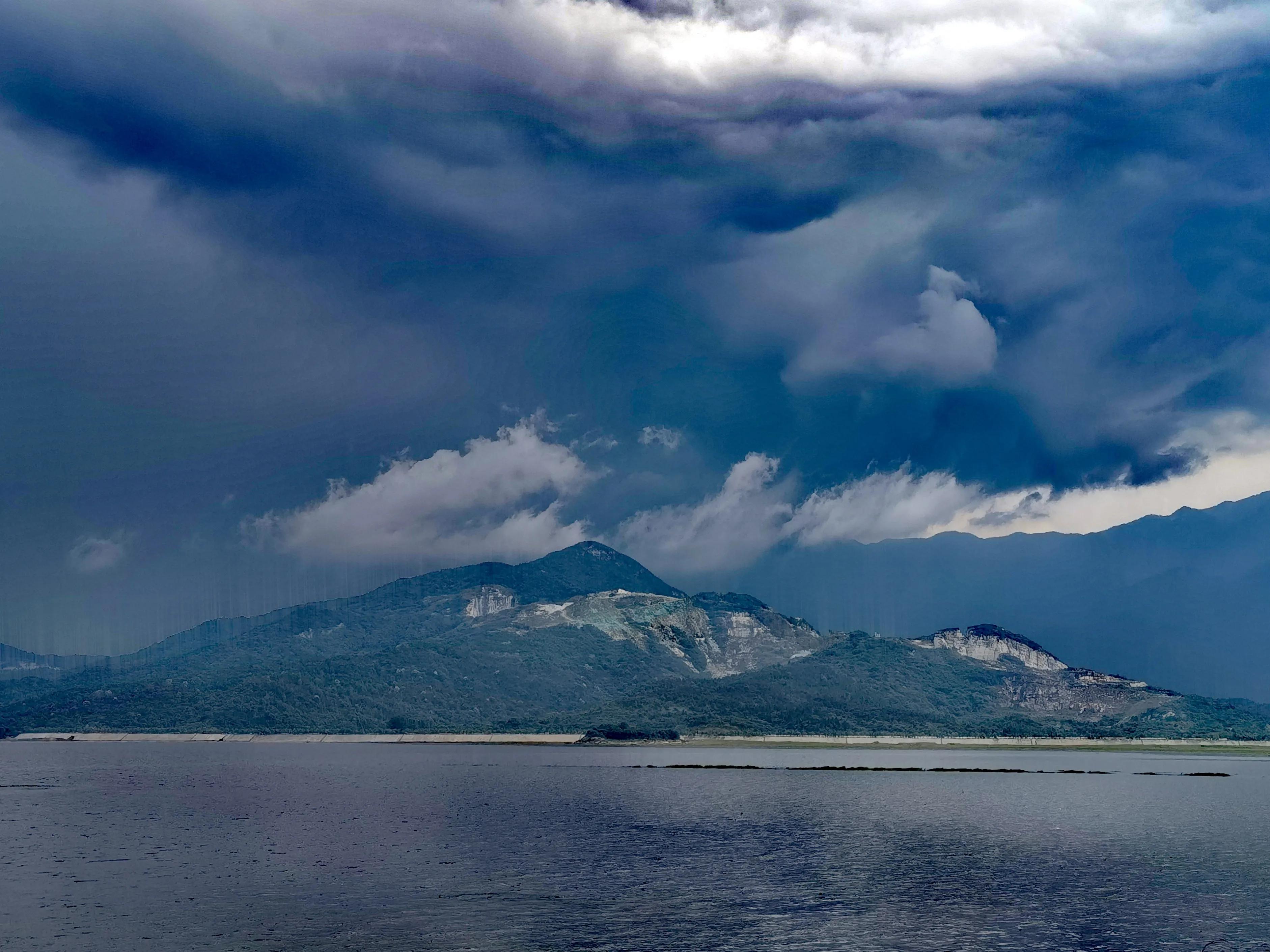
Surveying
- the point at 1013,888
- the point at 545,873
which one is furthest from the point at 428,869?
the point at 1013,888

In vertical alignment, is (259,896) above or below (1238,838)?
above

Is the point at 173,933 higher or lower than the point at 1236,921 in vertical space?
higher

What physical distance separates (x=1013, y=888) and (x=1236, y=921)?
2302 centimetres

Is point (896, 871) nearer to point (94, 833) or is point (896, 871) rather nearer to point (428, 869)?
point (428, 869)

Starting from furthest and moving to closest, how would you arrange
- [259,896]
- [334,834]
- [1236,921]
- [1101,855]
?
[334,834]
[1101,855]
[259,896]
[1236,921]

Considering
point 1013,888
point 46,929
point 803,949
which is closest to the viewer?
point 803,949

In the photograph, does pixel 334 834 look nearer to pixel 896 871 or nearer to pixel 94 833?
pixel 94 833

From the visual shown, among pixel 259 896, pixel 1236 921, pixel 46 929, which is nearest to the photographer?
pixel 46 929

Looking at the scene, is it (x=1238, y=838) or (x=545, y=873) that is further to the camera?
(x=1238, y=838)

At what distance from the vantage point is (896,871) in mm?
129750

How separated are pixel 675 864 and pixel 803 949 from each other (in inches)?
1862

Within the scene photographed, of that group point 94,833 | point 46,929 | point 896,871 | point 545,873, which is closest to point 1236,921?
point 896,871

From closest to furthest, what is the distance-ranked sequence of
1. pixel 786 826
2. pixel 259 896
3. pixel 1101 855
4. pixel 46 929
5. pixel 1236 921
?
pixel 46 929, pixel 1236 921, pixel 259 896, pixel 1101 855, pixel 786 826

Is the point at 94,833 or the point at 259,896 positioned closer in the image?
the point at 259,896
